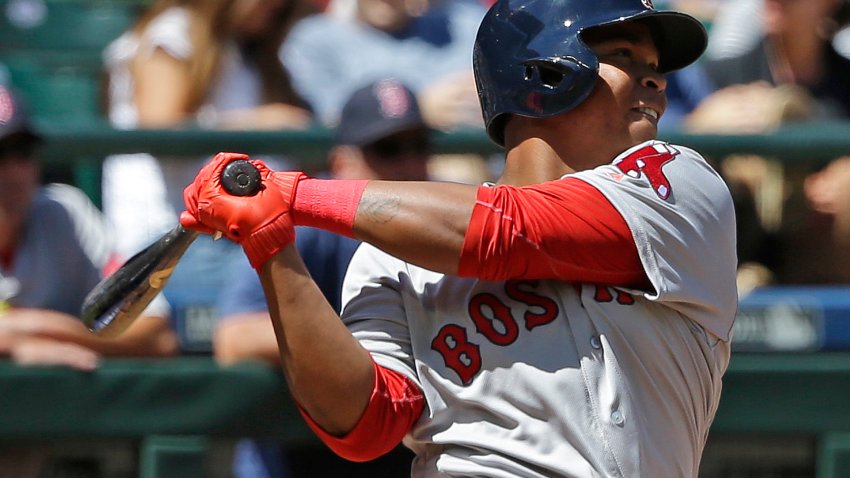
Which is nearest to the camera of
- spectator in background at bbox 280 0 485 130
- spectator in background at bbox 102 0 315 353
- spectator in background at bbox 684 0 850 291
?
spectator in background at bbox 684 0 850 291

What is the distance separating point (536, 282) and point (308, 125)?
A: 2320 mm

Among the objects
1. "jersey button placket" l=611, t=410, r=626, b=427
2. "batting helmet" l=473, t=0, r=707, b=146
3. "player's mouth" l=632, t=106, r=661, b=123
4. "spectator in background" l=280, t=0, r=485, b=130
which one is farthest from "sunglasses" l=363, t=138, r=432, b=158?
"jersey button placket" l=611, t=410, r=626, b=427

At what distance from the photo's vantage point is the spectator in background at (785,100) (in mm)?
4281

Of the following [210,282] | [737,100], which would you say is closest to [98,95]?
[210,282]

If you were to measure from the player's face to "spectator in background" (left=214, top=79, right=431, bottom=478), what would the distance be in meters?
1.44

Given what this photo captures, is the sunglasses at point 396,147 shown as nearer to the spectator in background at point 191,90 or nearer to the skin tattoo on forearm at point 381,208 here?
the spectator in background at point 191,90

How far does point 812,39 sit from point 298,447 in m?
2.49

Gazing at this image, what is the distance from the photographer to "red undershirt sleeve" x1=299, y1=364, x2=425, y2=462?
6.73 ft

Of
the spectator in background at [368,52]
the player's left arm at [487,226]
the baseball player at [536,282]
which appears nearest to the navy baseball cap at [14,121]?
the spectator in background at [368,52]

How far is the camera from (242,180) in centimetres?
197

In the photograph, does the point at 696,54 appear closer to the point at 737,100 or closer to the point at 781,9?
the point at 737,100

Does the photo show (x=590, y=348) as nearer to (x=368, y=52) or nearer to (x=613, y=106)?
(x=613, y=106)

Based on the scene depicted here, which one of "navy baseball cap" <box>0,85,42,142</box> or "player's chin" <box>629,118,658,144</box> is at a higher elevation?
"navy baseball cap" <box>0,85,42,142</box>

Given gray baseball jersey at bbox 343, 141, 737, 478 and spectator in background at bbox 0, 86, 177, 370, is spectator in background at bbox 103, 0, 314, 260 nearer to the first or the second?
spectator in background at bbox 0, 86, 177, 370
